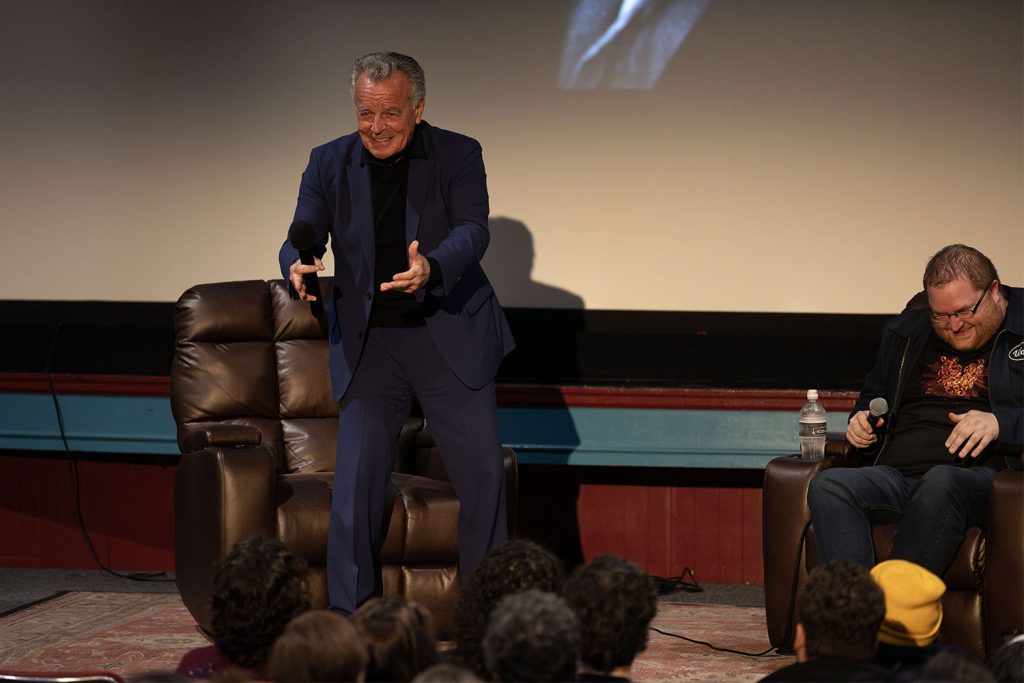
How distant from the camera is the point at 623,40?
15.0 ft

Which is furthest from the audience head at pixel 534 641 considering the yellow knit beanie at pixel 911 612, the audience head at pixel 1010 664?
the yellow knit beanie at pixel 911 612

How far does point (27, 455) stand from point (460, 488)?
224 centimetres

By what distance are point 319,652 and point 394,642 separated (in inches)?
6.5

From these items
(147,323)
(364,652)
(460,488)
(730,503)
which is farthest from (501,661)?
(147,323)

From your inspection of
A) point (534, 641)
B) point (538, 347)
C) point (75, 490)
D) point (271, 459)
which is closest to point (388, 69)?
point (271, 459)

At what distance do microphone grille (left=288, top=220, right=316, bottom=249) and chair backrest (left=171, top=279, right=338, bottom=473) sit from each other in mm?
906

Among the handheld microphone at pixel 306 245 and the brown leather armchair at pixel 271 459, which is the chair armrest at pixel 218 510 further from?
the handheld microphone at pixel 306 245

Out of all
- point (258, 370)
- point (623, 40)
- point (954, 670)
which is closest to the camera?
point (954, 670)

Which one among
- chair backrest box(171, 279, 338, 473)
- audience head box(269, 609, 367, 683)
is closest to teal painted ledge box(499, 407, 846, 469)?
chair backrest box(171, 279, 338, 473)

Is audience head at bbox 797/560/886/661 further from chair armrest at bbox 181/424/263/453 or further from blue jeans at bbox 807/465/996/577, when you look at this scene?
chair armrest at bbox 181/424/263/453

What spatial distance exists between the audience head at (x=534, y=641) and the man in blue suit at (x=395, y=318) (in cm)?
155

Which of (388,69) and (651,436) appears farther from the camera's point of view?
(651,436)

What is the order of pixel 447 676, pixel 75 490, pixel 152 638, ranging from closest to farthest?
pixel 447 676 < pixel 152 638 < pixel 75 490

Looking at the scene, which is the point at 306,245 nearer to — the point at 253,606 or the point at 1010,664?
the point at 253,606
